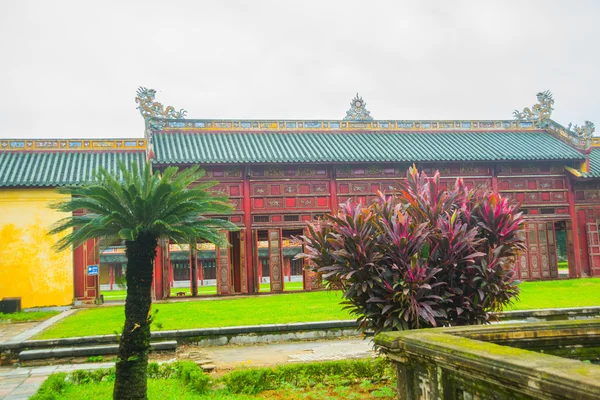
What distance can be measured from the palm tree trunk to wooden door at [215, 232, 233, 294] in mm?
11907

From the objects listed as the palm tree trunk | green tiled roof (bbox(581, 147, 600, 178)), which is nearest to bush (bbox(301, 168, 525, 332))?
the palm tree trunk

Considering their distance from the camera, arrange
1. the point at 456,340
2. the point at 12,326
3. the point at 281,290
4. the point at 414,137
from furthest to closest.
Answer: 1. the point at 414,137
2. the point at 281,290
3. the point at 12,326
4. the point at 456,340

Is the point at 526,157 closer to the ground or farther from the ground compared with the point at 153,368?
farther from the ground

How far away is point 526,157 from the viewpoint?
68.4 feet

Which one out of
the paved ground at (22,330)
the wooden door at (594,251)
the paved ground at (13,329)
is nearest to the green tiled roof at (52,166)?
the paved ground at (22,330)

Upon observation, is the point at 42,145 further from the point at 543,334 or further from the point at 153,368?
the point at 543,334

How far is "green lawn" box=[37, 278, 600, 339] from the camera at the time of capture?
1197cm

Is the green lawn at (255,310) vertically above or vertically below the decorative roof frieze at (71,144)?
below

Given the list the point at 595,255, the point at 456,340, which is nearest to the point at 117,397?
the point at 456,340

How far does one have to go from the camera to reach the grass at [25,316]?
16.0 metres

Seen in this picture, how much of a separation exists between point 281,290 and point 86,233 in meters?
12.5

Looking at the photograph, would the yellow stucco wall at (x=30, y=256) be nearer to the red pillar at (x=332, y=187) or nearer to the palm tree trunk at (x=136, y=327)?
the red pillar at (x=332, y=187)

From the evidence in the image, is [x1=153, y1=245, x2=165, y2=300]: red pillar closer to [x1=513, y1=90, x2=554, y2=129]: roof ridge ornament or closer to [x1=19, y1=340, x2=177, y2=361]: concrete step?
[x1=19, y1=340, x2=177, y2=361]: concrete step

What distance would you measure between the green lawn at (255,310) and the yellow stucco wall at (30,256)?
101 inches
